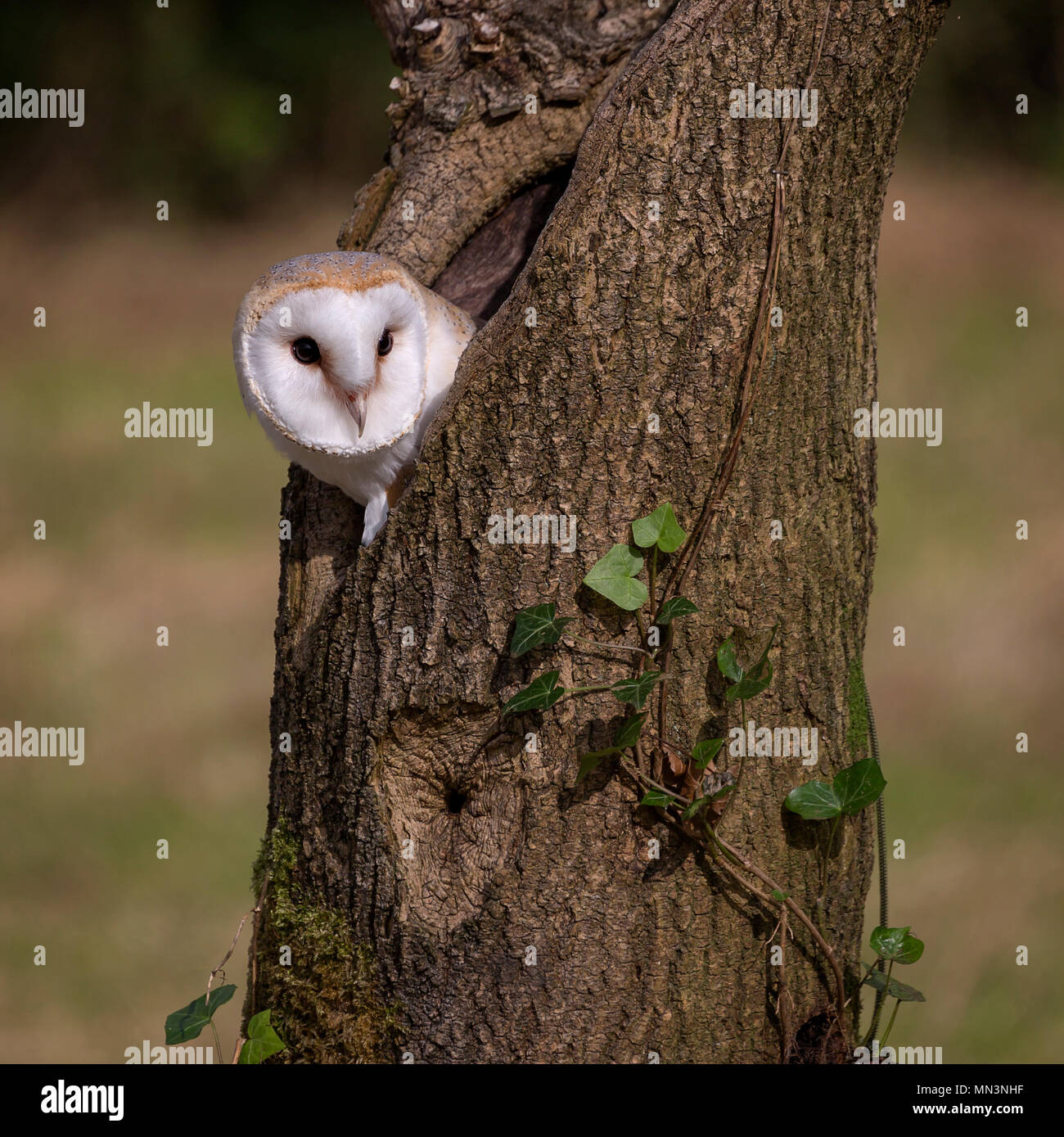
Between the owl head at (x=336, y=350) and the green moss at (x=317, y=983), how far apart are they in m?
0.68

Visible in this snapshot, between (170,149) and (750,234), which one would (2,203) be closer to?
(170,149)

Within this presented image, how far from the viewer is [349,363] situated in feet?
5.00

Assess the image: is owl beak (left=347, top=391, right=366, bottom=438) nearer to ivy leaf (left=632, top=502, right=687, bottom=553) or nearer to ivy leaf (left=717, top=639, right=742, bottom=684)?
ivy leaf (left=632, top=502, right=687, bottom=553)

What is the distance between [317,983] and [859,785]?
894mm

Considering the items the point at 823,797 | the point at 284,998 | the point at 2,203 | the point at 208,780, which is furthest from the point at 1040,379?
the point at 2,203

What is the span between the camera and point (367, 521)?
68.4 inches

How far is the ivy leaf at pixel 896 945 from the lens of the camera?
164cm

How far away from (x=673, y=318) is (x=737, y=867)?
31.8 inches
